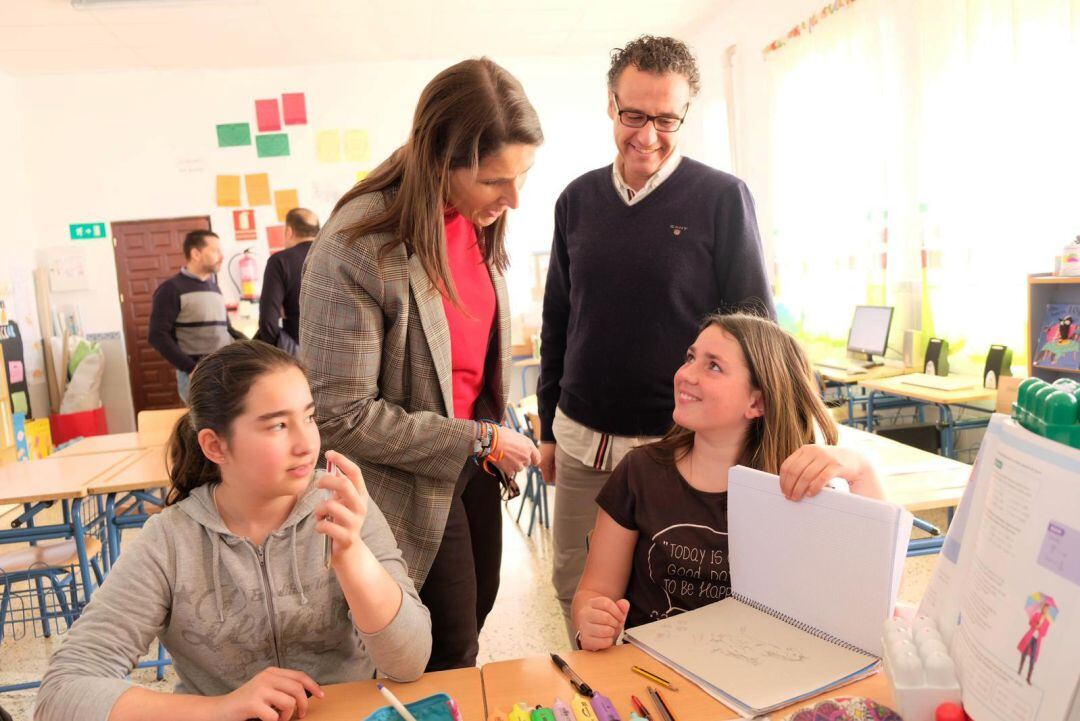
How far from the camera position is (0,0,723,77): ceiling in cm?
539

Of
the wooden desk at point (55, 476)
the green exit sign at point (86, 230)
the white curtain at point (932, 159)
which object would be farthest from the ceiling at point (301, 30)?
the wooden desk at point (55, 476)

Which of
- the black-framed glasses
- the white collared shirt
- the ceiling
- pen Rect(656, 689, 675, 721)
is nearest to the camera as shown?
pen Rect(656, 689, 675, 721)

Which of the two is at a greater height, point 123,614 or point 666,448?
point 666,448

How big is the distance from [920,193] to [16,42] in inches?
235

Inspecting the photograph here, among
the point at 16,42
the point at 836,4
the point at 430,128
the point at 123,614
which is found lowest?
the point at 123,614

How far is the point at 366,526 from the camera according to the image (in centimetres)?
134

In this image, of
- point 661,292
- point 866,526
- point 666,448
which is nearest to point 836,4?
point 661,292

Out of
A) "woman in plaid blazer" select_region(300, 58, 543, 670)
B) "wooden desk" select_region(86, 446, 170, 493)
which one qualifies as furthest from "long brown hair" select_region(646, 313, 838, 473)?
"wooden desk" select_region(86, 446, 170, 493)

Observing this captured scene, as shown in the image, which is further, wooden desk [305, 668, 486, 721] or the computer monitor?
the computer monitor

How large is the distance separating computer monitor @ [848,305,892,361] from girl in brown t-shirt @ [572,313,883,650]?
3.44m

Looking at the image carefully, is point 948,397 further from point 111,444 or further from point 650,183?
point 111,444

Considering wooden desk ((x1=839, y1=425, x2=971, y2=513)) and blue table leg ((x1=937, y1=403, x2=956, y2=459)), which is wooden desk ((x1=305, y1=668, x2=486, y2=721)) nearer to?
wooden desk ((x1=839, y1=425, x2=971, y2=513))

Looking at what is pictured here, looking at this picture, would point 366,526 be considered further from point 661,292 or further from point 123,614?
point 661,292

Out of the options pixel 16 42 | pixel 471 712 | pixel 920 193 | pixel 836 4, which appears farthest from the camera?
pixel 16 42
